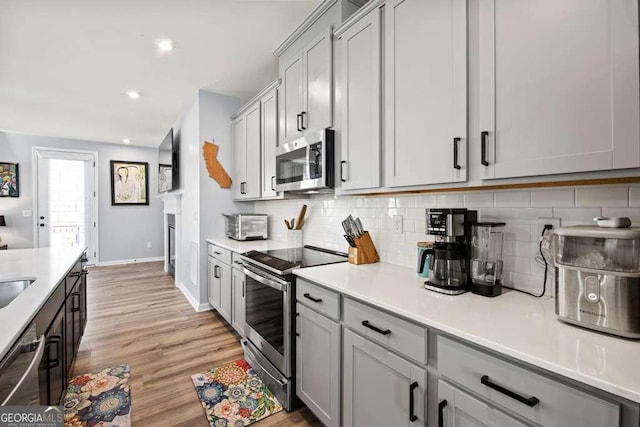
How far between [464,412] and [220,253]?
276 centimetres

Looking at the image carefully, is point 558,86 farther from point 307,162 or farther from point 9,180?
point 9,180

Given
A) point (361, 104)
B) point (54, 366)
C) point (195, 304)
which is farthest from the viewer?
point (195, 304)

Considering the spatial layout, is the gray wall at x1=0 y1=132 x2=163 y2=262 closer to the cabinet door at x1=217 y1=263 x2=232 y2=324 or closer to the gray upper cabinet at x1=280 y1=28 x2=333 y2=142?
the cabinet door at x1=217 y1=263 x2=232 y2=324

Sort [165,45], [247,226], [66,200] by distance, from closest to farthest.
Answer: [165,45] < [247,226] < [66,200]

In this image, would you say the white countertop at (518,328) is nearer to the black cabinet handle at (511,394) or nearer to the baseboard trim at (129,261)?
the black cabinet handle at (511,394)

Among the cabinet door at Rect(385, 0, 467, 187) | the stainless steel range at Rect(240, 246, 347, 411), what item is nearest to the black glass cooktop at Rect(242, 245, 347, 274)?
the stainless steel range at Rect(240, 246, 347, 411)

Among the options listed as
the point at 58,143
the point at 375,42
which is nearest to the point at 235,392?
the point at 375,42

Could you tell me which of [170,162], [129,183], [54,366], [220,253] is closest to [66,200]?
[129,183]

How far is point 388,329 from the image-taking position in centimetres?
122

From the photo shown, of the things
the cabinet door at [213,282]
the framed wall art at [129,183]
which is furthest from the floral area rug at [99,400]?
the framed wall art at [129,183]

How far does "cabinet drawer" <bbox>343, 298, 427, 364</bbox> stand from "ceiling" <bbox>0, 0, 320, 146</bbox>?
2.15 m

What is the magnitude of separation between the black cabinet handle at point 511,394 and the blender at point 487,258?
494 mm

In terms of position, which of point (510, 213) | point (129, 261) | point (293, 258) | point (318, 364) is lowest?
point (129, 261)

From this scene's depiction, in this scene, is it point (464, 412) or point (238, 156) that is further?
point (238, 156)
